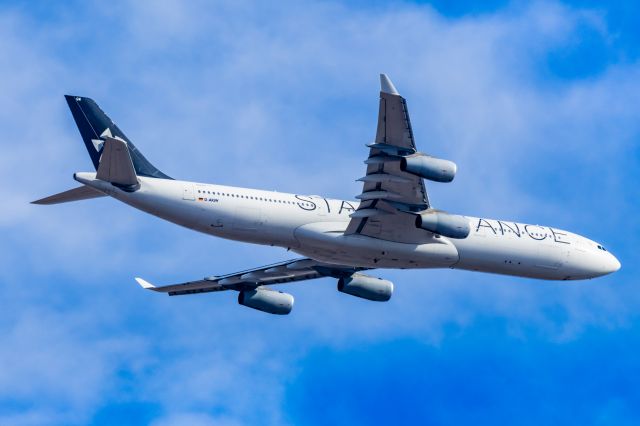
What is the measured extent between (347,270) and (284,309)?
13.2 feet

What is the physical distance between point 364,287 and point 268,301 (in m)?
5.06

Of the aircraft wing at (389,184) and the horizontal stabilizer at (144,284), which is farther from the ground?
the aircraft wing at (389,184)

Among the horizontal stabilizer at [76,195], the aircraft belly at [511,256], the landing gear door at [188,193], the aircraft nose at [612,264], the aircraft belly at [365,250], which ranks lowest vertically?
the horizontal stabilizer at [76,195]

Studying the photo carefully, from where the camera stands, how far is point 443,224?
4956cm

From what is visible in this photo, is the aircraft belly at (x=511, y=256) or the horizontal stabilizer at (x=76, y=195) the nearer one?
the horizontal stabilizer at (x=76, y=195)

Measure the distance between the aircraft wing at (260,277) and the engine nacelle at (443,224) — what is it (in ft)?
26.1

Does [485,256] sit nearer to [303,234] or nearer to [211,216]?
[303,234]

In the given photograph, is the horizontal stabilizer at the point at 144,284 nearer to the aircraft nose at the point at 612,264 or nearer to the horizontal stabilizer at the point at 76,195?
the horizontal stabilizer at the point at 76,195

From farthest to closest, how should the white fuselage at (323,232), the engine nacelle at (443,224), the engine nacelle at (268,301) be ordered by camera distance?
the engine nacelle at (268,301), the engine nacelle at (443,224), the white fuselage at (323,232)

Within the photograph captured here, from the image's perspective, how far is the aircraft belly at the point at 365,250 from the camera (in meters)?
50.4

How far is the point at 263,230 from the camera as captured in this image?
50062 mm

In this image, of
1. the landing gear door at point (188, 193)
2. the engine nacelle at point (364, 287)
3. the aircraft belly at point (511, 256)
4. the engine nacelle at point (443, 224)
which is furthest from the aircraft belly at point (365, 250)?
the landing gear door at point (188, 193)

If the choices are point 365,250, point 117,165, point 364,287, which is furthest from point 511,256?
point 117,165

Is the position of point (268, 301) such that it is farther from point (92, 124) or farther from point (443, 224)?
point (92, 124)
